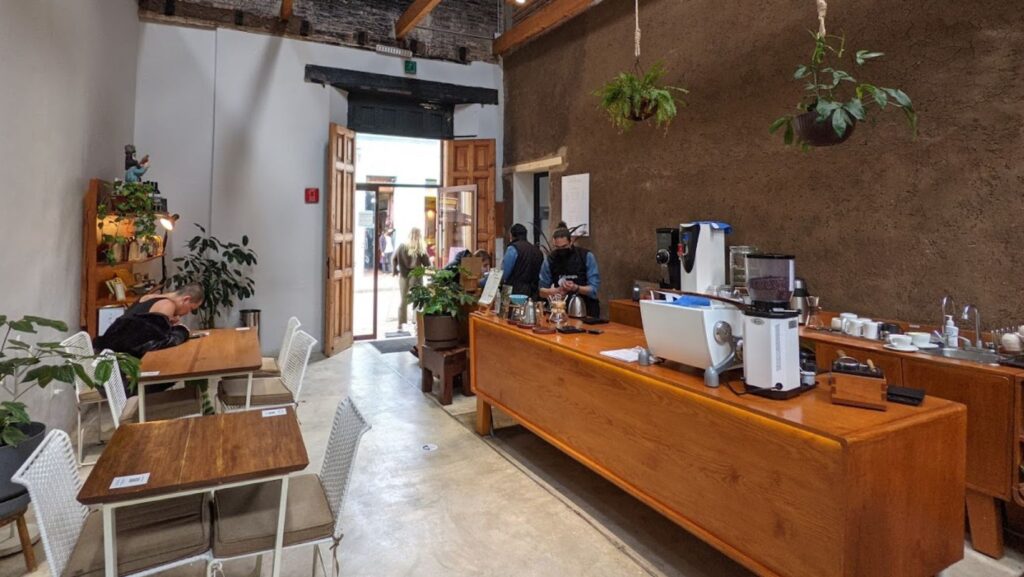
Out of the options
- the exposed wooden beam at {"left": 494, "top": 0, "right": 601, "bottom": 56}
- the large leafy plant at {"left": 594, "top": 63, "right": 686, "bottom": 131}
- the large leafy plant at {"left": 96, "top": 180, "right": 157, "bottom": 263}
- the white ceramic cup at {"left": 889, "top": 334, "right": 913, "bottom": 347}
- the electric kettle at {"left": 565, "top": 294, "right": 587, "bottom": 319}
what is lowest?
the white ceramic cup at {"left": 889, "top": 334, "right": 913, "bottom": 347}

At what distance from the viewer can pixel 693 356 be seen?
2332 mm

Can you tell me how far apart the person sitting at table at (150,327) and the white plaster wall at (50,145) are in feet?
1.58

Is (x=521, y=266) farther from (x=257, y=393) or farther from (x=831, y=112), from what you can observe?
(x=831, y=112)

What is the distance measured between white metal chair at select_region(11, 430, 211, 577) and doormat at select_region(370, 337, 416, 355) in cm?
511

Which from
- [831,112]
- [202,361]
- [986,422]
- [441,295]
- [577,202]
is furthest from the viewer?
[577,202]

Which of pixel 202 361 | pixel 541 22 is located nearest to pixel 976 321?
pixel 202 361

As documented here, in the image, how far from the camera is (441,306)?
200 inches

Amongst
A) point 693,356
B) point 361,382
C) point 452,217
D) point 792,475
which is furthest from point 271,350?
point 792,475

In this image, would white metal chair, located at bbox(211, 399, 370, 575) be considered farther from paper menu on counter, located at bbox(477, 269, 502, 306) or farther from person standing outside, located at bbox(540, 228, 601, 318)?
person standing outside, located at bbox(540, 228, 601, 318)

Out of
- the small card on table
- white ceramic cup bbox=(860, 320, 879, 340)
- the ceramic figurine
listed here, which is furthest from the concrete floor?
the ceramic figurine

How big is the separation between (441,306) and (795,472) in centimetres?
365

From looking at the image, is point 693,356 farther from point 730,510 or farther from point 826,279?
point 826,279

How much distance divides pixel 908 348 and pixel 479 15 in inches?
283

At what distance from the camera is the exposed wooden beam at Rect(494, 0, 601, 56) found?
20.4 feet
